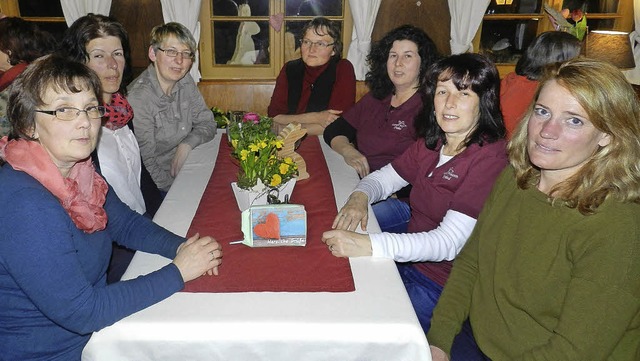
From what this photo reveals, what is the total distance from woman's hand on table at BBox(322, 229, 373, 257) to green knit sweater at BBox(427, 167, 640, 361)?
300 millimetres

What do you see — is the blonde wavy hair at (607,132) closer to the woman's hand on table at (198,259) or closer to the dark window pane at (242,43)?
the woman's hand on table at (198,259)

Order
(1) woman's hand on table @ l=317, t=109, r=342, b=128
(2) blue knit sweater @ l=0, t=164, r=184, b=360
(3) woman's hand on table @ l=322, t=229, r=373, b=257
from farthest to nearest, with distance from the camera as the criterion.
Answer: (1) woman's hand on table @ l=317, t=109, r=342, b=128 < (3) woman's hand on table @ l=322, t=229, r=373, b=257 < (2) blue knit sweater @ l=0, t=164, r=184, b=360

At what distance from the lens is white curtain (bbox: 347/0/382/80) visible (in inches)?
155

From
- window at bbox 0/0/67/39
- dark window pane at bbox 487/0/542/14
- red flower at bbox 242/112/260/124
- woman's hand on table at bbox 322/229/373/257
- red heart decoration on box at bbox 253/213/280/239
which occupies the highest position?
dark window pane at bbox 487/0/542/14

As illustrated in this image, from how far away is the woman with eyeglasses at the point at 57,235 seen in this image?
1078 mm

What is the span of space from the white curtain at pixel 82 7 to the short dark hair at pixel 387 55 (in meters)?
2.39

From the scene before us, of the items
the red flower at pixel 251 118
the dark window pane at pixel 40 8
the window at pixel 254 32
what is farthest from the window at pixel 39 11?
the red flower at pixel 251 118

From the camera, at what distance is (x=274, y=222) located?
143 centimetres

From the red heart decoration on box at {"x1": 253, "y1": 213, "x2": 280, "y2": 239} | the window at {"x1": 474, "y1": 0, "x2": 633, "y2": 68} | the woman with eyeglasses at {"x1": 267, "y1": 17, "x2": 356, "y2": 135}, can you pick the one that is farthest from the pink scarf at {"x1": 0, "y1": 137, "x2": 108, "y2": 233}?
the window at {"x1": 474, "y1": 0, "x2": 633, "y2": 68}

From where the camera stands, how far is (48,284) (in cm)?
108

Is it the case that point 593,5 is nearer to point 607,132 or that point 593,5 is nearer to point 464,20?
point 464,20

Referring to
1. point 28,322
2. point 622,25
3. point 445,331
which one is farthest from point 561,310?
point 622,25

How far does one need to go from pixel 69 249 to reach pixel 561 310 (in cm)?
112

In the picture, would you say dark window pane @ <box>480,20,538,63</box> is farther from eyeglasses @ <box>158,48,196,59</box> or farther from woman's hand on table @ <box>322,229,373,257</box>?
woman's hand on table @ <box>322,229,373,257</box>
